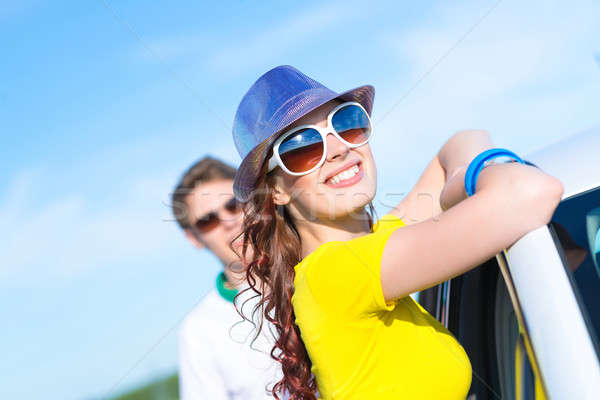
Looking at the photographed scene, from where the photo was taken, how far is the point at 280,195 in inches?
80.6

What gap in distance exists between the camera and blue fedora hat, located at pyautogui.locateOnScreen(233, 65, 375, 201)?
1.90 meters

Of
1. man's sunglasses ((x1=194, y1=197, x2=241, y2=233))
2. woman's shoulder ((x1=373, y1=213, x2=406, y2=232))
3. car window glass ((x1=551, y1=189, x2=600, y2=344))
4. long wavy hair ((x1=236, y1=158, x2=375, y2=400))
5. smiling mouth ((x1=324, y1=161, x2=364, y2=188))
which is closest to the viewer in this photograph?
car window glass ((x1=551, y1=189, x2=600, y2=344))

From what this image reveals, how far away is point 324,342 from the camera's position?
67.1 inches

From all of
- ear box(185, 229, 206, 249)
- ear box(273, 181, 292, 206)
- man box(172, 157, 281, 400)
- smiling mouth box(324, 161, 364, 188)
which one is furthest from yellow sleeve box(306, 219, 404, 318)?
ear box(185, 229, 206, 249)

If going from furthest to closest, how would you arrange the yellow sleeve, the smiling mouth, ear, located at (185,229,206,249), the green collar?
1. ear, located at (185,229,206,249)
2. the green collar
3. the smiling mouth
4. the yellow sleeve

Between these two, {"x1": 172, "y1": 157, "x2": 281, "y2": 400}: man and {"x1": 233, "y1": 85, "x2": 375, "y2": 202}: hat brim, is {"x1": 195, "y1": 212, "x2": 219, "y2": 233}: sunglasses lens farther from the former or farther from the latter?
{"x1": 233, "y1": 85, "x2": 375, "y2": 202}: hat brim

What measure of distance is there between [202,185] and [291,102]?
68.1 inches

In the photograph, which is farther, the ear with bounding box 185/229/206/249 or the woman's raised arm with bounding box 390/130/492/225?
the ear with bounding box 185/229/206/249

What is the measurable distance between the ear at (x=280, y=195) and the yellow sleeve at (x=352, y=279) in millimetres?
372

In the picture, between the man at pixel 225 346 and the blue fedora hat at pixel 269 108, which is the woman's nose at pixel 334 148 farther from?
the man at pixel 225 346

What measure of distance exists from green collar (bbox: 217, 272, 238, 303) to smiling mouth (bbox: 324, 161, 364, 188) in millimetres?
1200

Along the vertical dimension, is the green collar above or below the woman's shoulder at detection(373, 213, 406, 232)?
above

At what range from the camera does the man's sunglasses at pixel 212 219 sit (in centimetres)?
334

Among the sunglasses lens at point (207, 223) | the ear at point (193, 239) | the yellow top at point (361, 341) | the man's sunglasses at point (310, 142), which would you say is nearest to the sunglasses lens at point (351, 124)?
the man's sunglasses at point (310, 142)
